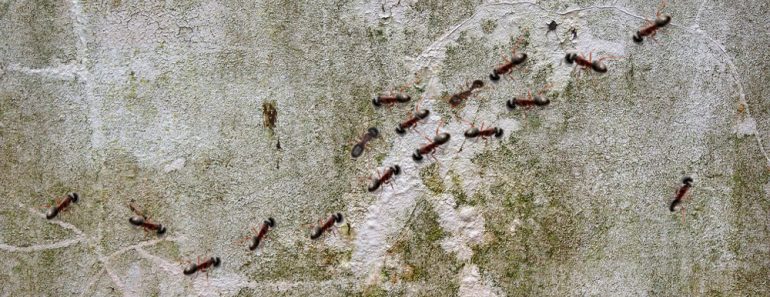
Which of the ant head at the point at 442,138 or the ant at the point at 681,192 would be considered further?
the ant at the point at 681,192

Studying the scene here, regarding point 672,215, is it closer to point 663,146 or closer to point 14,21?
point 663,146

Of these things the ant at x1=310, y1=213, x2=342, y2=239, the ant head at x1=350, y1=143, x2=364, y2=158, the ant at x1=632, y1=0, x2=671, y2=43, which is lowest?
the ant at x1=310, y1=213, x2=342, y2=239

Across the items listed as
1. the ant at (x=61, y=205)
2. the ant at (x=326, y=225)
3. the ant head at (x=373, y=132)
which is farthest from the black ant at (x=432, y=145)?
the ant at (x=61, y=205)

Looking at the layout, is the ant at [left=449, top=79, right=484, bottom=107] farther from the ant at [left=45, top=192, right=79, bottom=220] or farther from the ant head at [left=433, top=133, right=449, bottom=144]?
the ant at [left=45, top=192, right=79, bottom=220]

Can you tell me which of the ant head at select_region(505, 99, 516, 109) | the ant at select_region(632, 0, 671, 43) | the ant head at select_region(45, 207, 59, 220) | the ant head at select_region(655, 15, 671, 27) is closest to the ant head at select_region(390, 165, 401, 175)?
the ant head at select_region(505, 99, 516, 109)

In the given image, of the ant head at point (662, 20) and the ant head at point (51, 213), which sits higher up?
the ant head at point (662, 20)

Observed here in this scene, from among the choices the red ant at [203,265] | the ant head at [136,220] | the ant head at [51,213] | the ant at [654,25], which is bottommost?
the red ant at [203,265]

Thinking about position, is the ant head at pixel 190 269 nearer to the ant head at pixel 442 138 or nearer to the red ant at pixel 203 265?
the red ant at pixel 203 265
